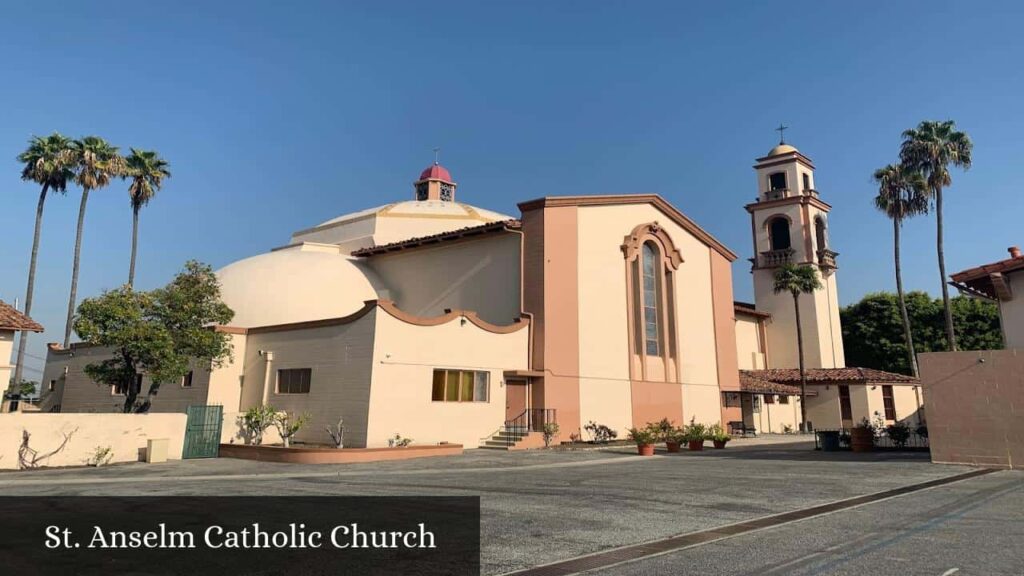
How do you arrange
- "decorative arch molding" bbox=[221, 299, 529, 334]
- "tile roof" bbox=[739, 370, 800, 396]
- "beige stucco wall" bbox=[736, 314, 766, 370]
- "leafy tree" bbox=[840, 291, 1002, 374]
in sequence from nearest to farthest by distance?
1. "decorative arch molding" bbox=[221, 299, 529, 334]
2. "tile roof" bbox=[739, 370, 800, 396]
3. "beige stucco wall" bbox=[736, 314, 766, 370]
4. "leafy tree" bbox=[840, 291, 1002, 374]

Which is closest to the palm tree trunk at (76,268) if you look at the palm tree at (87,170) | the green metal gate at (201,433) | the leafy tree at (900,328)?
the palm tree at (87,170)

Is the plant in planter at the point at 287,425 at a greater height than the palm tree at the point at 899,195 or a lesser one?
lesser

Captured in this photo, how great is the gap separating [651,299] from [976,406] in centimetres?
1699

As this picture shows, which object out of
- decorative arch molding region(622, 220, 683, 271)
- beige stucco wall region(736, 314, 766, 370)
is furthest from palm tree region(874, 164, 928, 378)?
decorative arch molding region(622, 220, 683, 271)

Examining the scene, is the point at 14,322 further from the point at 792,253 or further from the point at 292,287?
the point at 792,253

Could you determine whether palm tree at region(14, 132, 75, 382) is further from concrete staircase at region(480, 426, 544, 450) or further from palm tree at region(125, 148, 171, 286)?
concrete staircase at region(480, 426, 544, 450)

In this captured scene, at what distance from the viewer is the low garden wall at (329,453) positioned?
19.4 metres

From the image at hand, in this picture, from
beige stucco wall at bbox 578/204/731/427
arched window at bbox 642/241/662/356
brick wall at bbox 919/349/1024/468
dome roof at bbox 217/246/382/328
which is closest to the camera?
brick wall at bbox 919/349/1024/468

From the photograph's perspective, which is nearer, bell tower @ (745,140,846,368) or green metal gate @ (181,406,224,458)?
green metal gate @ (181,406,224,458)

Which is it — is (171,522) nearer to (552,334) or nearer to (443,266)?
(552,334)

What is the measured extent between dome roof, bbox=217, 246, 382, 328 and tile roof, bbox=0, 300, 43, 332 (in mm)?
9660

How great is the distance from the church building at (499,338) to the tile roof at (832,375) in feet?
0.69
